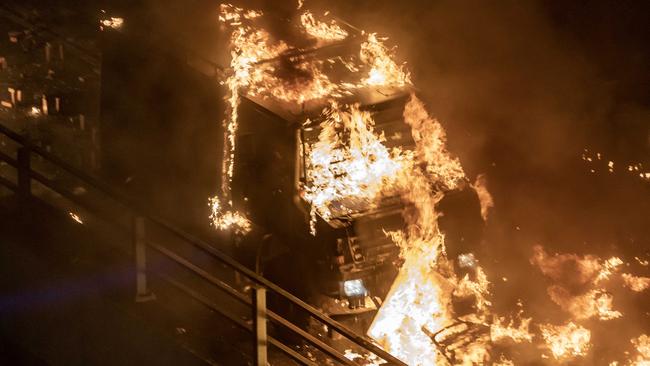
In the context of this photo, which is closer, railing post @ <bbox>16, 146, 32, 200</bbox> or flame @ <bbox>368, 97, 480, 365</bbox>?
railing post @ <bbox>16, 146, 32, 200</bbox>

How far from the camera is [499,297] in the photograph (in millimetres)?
8906

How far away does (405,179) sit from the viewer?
8891 millimetres

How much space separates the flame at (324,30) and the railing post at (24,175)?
20.1 feet

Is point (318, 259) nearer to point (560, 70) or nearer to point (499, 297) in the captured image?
point (499, 297)

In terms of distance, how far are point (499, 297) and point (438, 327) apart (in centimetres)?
168

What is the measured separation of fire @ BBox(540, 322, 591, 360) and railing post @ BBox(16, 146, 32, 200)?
737cm

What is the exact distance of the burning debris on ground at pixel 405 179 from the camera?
317 inches

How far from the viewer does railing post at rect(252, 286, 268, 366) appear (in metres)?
4.54

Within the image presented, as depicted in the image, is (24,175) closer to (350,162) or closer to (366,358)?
(366,358)

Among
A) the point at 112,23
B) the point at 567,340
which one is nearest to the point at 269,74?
the point at 112,23

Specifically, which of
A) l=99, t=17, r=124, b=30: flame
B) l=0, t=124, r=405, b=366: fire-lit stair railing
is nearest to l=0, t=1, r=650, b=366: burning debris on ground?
l=99, t=17, r=124, b=30: flame

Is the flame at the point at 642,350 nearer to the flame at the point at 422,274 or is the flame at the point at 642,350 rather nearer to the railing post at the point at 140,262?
the flame at the point at 422,274

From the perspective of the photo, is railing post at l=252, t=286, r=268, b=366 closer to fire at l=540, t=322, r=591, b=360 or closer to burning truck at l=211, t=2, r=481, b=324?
burning truck at l=211, t=2, r=481, b=324

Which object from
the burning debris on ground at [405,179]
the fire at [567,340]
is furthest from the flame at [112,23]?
the fire at [567,340]
